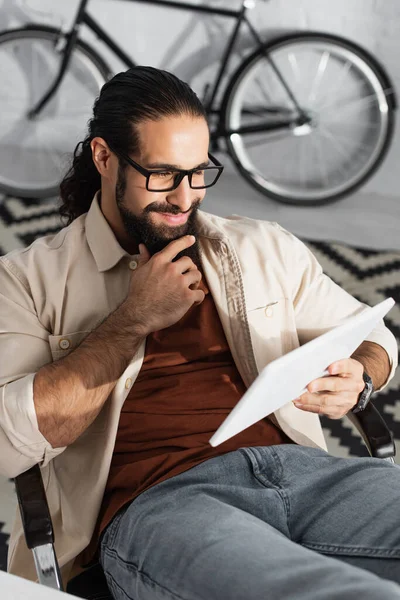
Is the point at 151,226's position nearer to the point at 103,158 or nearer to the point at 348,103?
the point at 103,158

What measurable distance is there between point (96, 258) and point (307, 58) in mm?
2519

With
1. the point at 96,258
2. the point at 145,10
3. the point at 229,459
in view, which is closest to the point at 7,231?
the point at 145,10

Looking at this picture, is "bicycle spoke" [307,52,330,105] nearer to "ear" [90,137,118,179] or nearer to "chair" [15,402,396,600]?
"ear" [90,137,118,179]

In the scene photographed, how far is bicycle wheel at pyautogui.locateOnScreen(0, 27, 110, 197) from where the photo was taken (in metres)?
3.85

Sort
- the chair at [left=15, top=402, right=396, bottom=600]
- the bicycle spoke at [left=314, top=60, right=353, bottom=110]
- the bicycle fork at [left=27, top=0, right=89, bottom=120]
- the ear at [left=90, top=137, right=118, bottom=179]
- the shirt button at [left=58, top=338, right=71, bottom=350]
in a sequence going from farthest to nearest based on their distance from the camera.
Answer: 1. the bicycle spoke at [left=314, top=60, right=353, bottom=110]
2. the bicycle fork at [left=27, top=0, right=89, bottom=120]
3. the ear at [left=90, top=137, right=118, bottom=179]
4. the shirt button at [left=58, top=338, right=71, bottom=350]
5. the chair at [left=15, top=402, right=396, bottom=600]

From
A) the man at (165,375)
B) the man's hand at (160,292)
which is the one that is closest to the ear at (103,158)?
the man at (165,375)

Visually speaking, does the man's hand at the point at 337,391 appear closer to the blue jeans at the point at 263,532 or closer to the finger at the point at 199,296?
the blue jeans at the point at 263,532

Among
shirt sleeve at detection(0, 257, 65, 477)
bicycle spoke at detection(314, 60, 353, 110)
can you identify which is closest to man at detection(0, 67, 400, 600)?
shirt sleeve at detection(0, 257, 65, 477)

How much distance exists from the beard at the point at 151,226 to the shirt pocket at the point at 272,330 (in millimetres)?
186

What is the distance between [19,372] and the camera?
1.63 metres

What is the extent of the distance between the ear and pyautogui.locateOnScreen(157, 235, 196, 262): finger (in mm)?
206

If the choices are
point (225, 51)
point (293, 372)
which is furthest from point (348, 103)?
point (293, 372)

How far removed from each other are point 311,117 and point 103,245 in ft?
7.79

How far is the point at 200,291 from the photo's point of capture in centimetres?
172
